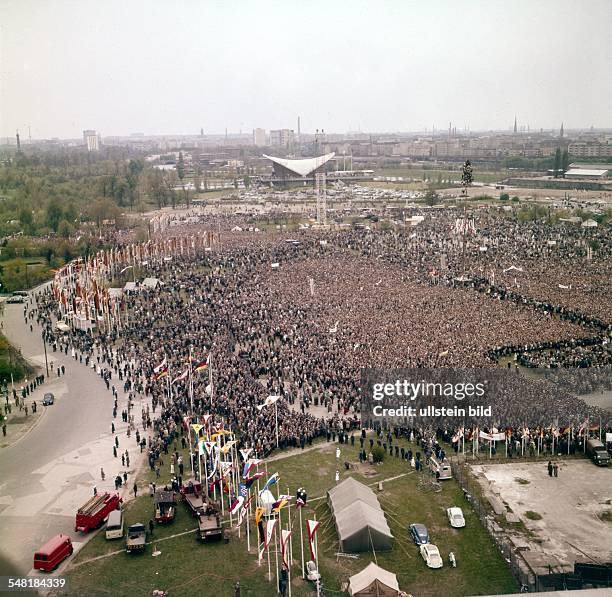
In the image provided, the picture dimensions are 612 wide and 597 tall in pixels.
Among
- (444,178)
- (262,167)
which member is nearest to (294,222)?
(444,178)

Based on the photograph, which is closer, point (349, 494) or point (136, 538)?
point (136, 538)

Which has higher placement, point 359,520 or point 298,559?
point 359,520

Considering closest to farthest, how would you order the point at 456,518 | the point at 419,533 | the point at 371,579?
the point at 371,579
the point at 419,533
the point at 456,518

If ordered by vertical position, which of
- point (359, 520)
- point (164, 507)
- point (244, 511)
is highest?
point (244, 511)

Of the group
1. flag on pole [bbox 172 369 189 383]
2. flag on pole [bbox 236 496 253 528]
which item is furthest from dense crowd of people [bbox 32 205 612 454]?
flag on pole [bbox 236 496 253 528]

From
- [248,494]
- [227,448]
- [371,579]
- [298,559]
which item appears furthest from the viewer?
[227,448]

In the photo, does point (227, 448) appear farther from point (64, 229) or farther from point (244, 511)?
point (64, 229)

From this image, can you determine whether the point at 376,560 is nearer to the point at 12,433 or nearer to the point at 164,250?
the point at 12,433

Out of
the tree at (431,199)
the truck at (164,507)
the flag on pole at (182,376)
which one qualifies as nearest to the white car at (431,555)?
the truck at (164,507)

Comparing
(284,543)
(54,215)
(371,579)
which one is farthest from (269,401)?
(54,215)
